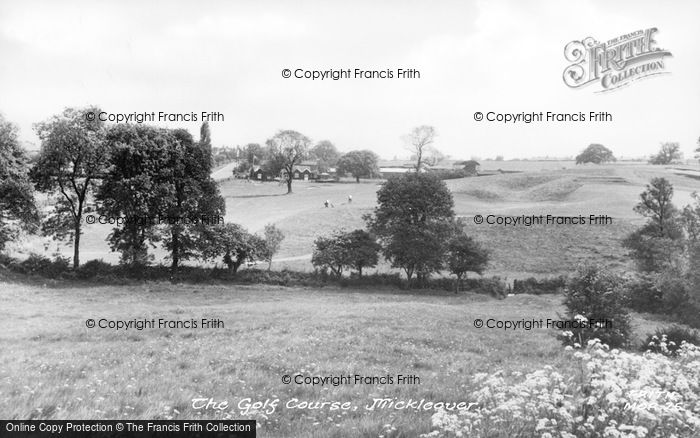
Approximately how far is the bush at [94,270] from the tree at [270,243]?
9528mm

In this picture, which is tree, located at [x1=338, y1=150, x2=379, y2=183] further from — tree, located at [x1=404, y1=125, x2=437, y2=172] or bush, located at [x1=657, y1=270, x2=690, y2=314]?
bush, located at [x1=657, y1=270, x2=690, y2=314]

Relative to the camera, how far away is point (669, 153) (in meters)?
21.0

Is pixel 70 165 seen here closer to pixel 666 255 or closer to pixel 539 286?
pixel 539 286

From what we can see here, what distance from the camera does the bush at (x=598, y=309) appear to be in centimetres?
1672

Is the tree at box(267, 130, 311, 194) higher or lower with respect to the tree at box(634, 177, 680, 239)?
higher

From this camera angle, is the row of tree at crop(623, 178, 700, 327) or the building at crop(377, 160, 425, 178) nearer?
the row of tree at crop(623, 178, 700, 327)

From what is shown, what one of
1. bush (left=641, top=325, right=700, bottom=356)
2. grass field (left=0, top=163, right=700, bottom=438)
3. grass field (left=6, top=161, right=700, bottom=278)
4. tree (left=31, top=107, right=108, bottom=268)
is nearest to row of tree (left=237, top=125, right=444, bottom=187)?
grass field (left=6, top=161, right=700, bottom=278)

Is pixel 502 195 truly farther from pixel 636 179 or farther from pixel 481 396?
pixel 481 396

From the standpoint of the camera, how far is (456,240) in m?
34.7

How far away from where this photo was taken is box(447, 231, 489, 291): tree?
33.8 m

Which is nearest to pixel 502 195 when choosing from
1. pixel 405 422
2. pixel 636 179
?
pixel 636 179

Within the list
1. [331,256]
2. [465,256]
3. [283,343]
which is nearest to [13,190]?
[331,256]

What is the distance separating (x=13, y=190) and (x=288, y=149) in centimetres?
1683

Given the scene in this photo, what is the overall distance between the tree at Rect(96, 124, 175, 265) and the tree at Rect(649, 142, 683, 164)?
26.5 meters
